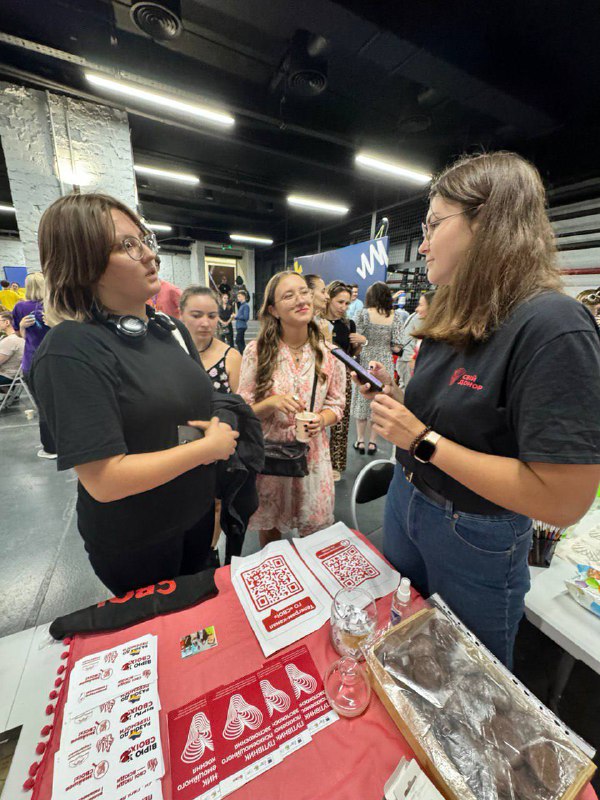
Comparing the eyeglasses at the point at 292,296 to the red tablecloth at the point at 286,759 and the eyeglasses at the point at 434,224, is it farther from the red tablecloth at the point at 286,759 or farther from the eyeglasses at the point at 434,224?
the red tablecloth at the point at 286,759

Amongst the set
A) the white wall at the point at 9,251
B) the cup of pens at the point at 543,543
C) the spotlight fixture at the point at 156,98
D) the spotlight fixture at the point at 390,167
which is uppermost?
the spotlight fixture at the point at 390,167

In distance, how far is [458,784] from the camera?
1.69 ft

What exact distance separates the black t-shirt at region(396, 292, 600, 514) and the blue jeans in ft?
0.19

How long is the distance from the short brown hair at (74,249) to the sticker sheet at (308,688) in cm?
105

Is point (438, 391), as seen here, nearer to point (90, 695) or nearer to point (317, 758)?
point (317, 758)

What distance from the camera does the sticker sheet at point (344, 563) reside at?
0.98m

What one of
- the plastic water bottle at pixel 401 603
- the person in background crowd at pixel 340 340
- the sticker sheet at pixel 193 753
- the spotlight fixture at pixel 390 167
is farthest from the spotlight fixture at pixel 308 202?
the sticker sheet at pixel 193 753

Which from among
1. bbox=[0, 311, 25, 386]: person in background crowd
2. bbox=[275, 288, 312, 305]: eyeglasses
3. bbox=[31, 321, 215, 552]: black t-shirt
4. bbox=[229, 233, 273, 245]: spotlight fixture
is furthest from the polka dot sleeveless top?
bbox=[229, 233, 273, 245]: spotlight fixture

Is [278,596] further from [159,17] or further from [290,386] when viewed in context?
[159,17]

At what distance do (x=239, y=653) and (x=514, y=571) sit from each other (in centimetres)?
72

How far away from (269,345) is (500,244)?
1.17 m

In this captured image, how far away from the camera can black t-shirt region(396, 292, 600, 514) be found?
0.58 meters

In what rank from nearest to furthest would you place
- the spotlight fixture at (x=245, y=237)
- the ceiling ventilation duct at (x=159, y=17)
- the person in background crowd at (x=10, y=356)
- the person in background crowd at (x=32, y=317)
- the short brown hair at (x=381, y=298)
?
the ceiling ventilation duct at (x=159, y=17) → the person in background crowd at (x=32, y=317) → the short brown hair at (x=381, y=298) → the person in background crowd at (x=10, y=356) → the spotlight fixture at (x=245, y=237)

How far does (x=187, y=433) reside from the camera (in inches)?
39.0
